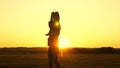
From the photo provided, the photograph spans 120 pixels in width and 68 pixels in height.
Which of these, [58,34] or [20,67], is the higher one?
[58,34]

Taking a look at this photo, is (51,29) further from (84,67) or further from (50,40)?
(84,67)

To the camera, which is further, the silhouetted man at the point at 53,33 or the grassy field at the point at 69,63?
the grassy field at the point at 69,63

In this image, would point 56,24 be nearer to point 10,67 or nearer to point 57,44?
point 57,44

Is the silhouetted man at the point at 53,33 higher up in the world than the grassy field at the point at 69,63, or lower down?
higher up

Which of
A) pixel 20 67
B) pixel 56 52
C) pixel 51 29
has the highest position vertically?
pixel 51 29

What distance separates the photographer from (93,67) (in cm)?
1639

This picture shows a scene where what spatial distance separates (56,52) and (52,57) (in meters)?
0.24

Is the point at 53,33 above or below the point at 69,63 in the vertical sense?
above

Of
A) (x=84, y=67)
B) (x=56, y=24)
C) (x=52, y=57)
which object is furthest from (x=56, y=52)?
(x=84, y=67)

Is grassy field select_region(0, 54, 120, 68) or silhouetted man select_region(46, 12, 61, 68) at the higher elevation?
silhouetted man select_region(46, 12, 61, 68)

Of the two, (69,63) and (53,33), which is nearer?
(53,33)

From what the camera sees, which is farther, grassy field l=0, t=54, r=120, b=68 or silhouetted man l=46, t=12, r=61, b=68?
grassy field l=0, t=54, r=120, b=68

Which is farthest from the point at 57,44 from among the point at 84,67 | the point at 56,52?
the point at 84,67

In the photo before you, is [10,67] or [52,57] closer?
[52,57]
